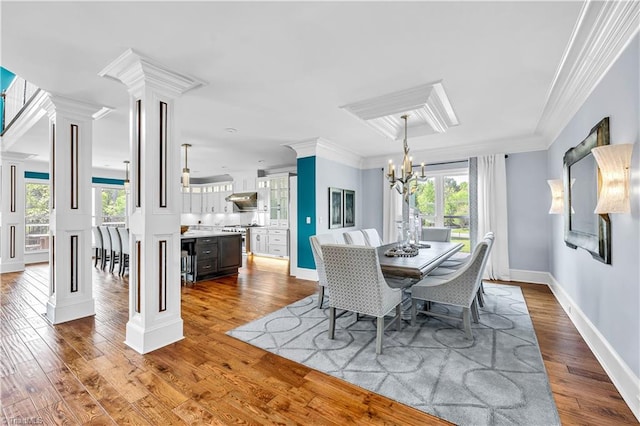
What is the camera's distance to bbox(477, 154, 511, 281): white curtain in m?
5.09

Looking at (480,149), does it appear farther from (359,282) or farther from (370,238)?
(359,282)

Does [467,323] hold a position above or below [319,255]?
below

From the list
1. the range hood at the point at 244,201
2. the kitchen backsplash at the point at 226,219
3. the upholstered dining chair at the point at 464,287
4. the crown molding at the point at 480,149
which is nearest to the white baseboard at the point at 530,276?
the crown molding at the point at 480,149

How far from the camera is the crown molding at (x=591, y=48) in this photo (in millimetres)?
1748

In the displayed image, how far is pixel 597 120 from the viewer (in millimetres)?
2463

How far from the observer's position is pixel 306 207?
209 inches

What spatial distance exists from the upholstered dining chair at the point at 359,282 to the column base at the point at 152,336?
4.98 ft

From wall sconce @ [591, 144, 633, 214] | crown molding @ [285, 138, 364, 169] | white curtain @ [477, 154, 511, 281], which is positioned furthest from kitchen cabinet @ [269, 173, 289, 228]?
wall sconce @ [591, 144, 633, 214]

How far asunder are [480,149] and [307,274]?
158 inches

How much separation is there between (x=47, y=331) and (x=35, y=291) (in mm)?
2287

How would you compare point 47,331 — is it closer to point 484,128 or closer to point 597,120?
point 597,120

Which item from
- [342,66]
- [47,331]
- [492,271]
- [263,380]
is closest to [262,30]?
[342,66]

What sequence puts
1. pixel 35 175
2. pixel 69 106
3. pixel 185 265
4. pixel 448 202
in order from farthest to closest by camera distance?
pixel 35 175 < pixel 448 202 < pixel 185 265 < pixel 69 106

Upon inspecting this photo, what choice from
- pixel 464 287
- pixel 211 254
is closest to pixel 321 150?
pixel 211 254
